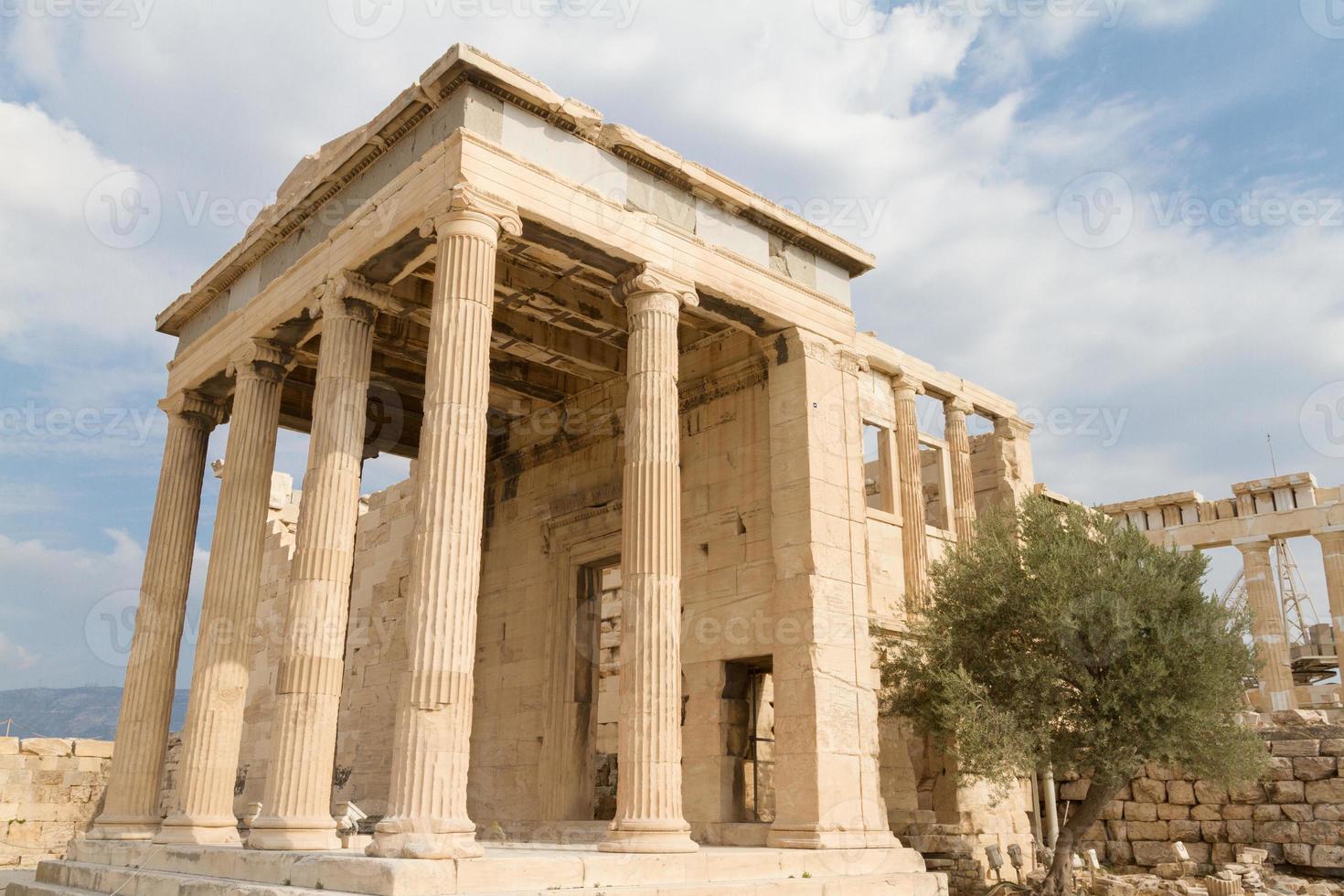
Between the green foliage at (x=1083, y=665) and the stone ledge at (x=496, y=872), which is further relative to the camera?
the green foliage at (x=1083, y=665)

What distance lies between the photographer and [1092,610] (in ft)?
46.3

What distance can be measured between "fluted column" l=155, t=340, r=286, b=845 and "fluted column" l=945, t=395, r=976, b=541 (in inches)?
478

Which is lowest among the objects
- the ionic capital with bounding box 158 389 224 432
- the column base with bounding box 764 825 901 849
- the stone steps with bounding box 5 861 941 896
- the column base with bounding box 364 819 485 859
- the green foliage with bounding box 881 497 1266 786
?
the stone steps with bounding box 5 861 941 896

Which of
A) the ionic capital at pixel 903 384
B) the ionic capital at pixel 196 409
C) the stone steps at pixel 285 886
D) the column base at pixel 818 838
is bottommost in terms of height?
the stone steps at pixel 285 886

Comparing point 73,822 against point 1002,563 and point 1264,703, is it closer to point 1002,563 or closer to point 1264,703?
point 1002,563

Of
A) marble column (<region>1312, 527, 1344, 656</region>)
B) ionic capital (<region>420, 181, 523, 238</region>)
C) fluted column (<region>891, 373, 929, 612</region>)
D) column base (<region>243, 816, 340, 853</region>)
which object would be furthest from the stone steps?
marble column (<region>1312, 527, 1344, 656</region>)

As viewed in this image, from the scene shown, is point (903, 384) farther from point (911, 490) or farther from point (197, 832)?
point (197, 832)

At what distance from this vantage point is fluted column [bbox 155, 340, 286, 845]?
13.0 meters

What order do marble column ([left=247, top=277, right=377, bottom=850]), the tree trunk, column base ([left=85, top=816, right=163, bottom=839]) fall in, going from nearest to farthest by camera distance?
marble column ([left=247, top=277, right=377, bottom=850]) < column base ([left=85, top=816, right=163, bottom=839]) < the tree trunk

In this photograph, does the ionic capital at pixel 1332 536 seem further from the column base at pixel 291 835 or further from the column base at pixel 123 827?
the column base at pixel 123 827

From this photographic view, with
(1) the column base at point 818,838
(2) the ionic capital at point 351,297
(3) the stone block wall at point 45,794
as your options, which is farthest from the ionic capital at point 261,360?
(3) the stone block wall at point 45,794

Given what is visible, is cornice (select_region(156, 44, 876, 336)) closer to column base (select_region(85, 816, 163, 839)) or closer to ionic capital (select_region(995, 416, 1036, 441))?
column base (select_region(85, 816, 163, 839))

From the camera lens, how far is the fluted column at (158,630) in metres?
14.5

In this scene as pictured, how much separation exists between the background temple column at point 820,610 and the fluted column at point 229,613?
6878 millimetres
